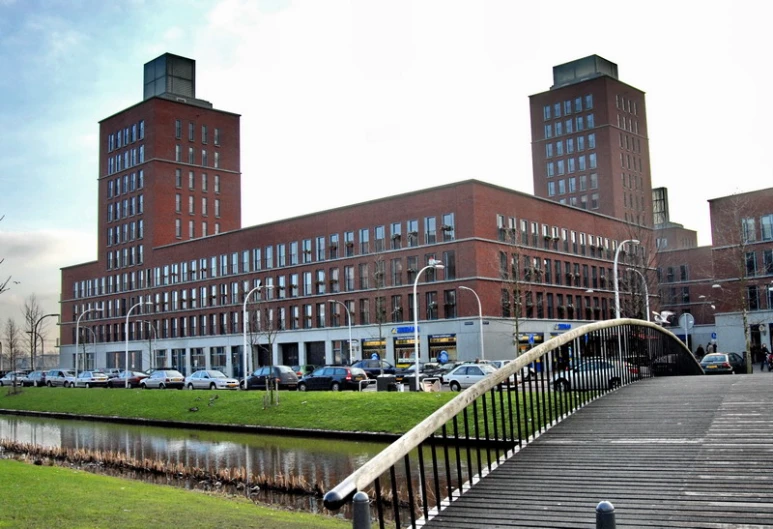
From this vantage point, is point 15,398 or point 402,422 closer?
point 402,422

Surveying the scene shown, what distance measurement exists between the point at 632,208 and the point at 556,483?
99.3 meters

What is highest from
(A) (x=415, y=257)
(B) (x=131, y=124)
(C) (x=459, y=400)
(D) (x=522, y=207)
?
(B) (x=131, y=124)

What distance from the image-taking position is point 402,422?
2523 cm

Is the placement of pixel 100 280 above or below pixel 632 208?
below

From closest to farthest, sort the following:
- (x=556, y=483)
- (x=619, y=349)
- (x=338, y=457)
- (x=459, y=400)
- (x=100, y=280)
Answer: (x=556, y=483), (x=459, y=400), (x=619, y=349), (x=338, y=457), (x=100, y=280)

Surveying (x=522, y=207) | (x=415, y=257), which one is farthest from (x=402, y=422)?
(x=522, y=207)

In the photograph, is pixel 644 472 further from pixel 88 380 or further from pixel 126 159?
pixel 126 159

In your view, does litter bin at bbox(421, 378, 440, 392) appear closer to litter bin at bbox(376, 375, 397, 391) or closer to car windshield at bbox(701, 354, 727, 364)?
litter bin at bbox(376, 375, 397, 391)

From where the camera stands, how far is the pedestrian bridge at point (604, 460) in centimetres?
693

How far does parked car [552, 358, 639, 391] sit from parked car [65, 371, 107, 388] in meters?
51.6

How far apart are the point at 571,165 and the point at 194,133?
163ft

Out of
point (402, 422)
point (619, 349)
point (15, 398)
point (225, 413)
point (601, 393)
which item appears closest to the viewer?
point (601, 393)

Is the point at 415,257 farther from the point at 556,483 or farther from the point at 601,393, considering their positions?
the point at 556,483

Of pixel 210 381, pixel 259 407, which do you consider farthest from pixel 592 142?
pixel 259 407
